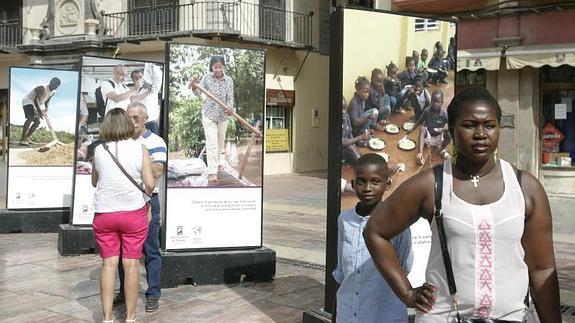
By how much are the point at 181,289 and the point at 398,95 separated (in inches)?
115

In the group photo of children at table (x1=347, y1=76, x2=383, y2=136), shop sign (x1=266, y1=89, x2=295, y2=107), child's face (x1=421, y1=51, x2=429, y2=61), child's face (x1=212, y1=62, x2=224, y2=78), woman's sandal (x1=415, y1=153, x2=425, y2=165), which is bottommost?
woman's sandal (x1=415, y1=153, x2=425, y2=165)

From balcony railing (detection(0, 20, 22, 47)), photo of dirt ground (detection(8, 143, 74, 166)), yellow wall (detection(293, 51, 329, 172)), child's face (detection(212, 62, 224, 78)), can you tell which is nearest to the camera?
child's face (detection(212, 62, 224, 78))

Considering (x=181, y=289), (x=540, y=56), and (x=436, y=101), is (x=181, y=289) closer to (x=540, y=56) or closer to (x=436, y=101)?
(x=436, y=101)

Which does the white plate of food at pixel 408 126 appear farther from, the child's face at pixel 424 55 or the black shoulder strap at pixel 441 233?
the black shoulder strap at pixel 441 233

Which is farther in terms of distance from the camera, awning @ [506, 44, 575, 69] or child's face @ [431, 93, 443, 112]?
awning @ [506, 44, 575, 69]

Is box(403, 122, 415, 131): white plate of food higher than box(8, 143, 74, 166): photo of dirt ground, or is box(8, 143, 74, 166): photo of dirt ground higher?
box(403, 122, 415, 131): white plate of food

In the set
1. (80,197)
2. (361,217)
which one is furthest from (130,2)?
(361,217)

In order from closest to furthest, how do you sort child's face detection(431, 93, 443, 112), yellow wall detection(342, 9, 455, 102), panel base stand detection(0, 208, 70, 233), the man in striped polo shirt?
yellow wall detection(342, 9, 455, 102) < child's face detection(431, 93, 443, 112) < the man in striped polo shirt < panel base stand detection(0, 208, 70, 233)

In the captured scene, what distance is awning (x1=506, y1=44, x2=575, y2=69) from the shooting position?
44.5 feet

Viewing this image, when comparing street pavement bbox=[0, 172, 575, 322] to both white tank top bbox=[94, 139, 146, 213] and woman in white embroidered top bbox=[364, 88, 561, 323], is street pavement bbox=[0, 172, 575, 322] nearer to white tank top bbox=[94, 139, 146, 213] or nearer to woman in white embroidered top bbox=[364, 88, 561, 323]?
white tank top bbox=[94, 139, 146, 213]

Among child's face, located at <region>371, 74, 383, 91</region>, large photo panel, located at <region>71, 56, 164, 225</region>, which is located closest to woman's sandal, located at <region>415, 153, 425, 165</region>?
child's face, located at <region>371, 74, 383, 91</region>

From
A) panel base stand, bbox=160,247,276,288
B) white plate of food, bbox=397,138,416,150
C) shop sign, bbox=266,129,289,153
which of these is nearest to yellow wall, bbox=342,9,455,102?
white plate of food, bbox=397,138,416,150

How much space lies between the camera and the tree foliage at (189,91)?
20.0 ft

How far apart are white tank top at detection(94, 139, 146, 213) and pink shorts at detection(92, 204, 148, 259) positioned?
50 millimetres
